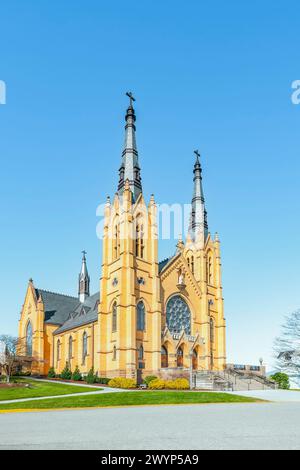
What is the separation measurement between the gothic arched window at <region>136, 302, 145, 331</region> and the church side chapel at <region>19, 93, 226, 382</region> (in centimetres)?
11

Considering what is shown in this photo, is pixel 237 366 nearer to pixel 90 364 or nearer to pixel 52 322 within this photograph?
pixel 90 364

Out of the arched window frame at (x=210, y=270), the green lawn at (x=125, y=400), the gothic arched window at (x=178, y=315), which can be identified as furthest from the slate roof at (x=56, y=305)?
the green lawn at (x=125, y=400)

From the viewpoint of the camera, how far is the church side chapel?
4888cm

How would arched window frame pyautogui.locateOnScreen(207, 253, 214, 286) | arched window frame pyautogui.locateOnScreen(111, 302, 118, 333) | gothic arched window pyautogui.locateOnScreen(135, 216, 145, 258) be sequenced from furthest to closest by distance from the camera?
arched window frame pyautogui.locateOnScreen(207, 253, 214, 286) → gothic arched window pyautogui.locateOnScreen(135, 216, 145, 258) → arched window frame pyautogui.locateOnScreen(111, 302, 118, 333)

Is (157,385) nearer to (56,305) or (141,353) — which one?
(141,353)

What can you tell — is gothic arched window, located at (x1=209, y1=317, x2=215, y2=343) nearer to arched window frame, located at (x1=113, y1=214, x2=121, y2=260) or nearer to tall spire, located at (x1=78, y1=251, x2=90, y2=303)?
arched window frame, located at (x1=113, y1=214, x2=121, y2=260)

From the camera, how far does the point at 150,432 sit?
12891 millimetres

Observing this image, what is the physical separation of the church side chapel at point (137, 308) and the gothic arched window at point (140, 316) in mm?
107

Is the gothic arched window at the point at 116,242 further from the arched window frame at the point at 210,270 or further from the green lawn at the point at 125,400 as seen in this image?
the green lawn at the point at 125,400

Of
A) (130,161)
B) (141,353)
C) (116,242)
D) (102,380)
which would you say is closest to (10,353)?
(102,380)

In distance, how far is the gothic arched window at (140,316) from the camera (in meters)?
49.9

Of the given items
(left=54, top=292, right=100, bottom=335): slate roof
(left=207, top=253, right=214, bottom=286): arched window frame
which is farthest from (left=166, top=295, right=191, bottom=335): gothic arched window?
(left=54, top=292, right=100, bottom=335): slate roof
